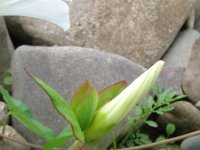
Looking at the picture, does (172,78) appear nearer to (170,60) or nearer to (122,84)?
(170,60)

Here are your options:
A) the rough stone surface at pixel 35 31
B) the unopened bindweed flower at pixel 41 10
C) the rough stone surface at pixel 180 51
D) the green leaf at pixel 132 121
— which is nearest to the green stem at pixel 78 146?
the unopened bindweed flower at pixel 41 10

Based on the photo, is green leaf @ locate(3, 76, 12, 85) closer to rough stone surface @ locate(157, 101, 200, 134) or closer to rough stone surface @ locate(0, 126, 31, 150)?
rough stone surface @ locate(0, 126, 31, 150)

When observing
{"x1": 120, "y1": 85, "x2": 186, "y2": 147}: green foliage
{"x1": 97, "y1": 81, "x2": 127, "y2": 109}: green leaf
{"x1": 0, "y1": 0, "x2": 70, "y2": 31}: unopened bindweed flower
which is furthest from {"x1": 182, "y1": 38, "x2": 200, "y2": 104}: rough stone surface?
{"x1": 0, "y1": 0, "x2": 70, "y2": 31}: unopened bindweed flower

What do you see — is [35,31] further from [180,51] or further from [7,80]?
[180,51]

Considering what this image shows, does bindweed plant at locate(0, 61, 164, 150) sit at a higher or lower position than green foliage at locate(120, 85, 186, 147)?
higher

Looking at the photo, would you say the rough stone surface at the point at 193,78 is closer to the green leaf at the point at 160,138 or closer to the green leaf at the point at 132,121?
the green leaf at the point at 160,138
